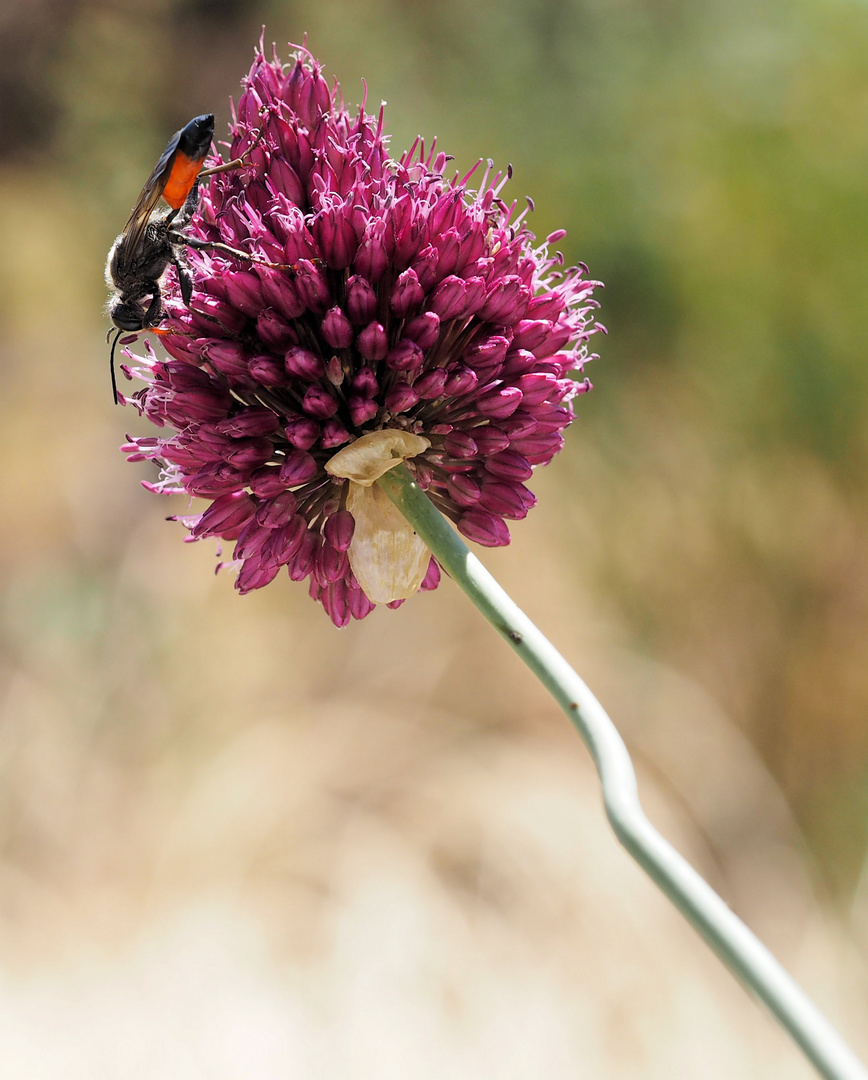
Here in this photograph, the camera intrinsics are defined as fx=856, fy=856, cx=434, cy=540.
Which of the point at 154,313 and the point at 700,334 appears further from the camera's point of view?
the point at 700,334

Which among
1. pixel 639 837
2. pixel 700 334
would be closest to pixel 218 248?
pixel 639 837

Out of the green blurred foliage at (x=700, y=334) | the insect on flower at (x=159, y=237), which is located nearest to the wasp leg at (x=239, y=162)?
the insect on flower at (x=159, y=237)

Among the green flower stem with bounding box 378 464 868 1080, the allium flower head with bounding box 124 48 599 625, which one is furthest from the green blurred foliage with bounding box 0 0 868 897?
the green flower stem with bounding box 378 464 868 1080

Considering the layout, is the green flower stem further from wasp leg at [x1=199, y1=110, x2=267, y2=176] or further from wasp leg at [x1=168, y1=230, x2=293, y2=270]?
wasp leg at [x1=199, y1=110, x2=267, y2=176]

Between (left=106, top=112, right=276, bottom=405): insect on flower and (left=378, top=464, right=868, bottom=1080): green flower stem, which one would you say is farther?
(left=106, top=112, right=276, bottom=405): insect on flower

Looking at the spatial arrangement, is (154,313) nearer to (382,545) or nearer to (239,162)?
(239,162)

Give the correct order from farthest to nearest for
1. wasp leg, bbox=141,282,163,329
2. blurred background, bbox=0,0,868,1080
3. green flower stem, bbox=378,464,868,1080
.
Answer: blurred background, bbox=0,0,868,1080, wasp leg, bbox=141,282,163,329, green flower stem, bbox=378,464,868,1080
